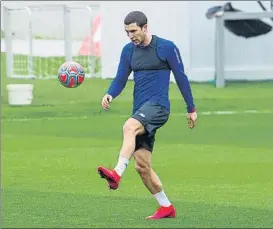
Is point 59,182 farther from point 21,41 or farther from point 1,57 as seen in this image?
point 1,57

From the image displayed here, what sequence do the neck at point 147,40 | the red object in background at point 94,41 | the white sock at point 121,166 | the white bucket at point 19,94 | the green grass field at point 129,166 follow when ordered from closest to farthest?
the white sock at point 121,166
the neck at point 147,40
the green grass field at point 129,166
the white bucket at point 19,94
the red object in background at point 94,41

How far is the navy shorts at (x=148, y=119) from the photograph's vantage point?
1021 cm

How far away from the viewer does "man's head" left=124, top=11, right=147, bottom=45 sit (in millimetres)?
10062

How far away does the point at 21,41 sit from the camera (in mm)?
36375

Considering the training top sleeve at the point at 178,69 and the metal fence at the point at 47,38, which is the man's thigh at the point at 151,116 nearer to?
the training top sleeve at the point at 178,69

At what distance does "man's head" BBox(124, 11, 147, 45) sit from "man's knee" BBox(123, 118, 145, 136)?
0.75 meters

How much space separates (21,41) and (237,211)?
26002 millimetres

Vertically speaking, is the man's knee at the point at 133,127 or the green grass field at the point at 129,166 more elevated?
the man's knee at the point at 133,127

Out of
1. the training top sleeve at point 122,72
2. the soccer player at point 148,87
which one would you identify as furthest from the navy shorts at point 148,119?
the training top sleeve at point 122,72

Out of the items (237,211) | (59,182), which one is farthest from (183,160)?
(237,211)

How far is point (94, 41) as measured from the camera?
119 feet

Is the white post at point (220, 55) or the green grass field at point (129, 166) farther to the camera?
the white post at point (220, 55)

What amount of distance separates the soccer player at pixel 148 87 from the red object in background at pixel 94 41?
25.8 m

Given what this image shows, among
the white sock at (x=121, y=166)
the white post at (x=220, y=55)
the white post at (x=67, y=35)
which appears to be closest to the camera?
the white sock at (x=121, y=166)
